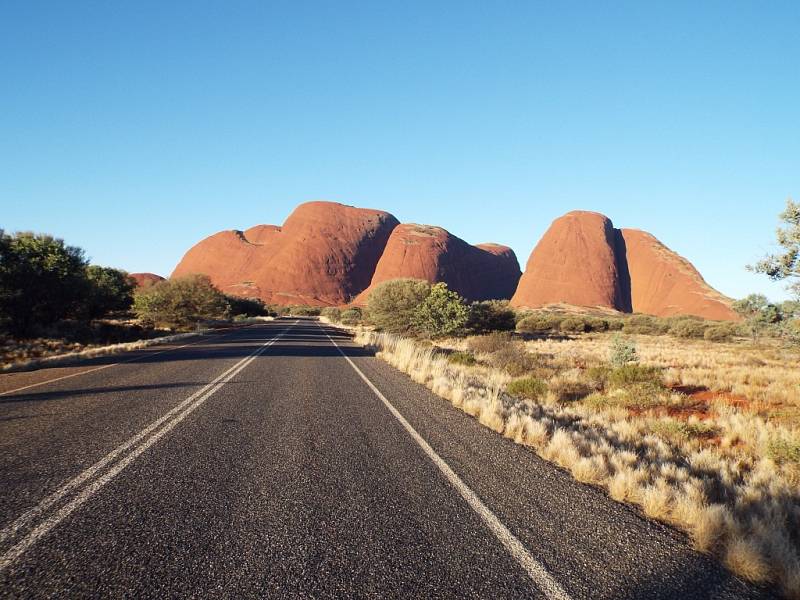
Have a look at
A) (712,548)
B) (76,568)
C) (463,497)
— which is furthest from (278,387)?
(712,548)

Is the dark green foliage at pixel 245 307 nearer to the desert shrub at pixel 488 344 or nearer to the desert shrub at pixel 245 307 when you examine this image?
the desert shrub at pixel 245 307

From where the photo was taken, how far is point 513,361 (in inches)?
728

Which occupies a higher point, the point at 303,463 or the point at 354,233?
the point at 354,233

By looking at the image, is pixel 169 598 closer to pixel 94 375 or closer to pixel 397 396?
pixel 397 396

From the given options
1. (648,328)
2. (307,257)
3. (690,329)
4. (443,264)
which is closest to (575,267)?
(443,264)

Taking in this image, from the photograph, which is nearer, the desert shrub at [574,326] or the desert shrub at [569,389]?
the desert shrub at [569,389]

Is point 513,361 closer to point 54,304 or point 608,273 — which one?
point 54,304

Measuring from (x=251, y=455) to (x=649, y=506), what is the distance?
4173 millimetres

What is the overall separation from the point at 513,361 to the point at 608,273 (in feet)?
292

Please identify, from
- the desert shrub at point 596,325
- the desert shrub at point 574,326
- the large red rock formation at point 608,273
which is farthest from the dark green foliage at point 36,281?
the large red rock formation at point 608,273

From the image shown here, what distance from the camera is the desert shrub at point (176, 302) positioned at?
41.9 metres

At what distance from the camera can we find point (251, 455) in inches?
210

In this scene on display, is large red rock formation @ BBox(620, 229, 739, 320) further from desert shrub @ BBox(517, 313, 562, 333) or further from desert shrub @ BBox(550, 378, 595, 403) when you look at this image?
desert shrub @ BBox(550, 378, 595, 403)

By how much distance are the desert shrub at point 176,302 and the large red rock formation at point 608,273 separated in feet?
223
